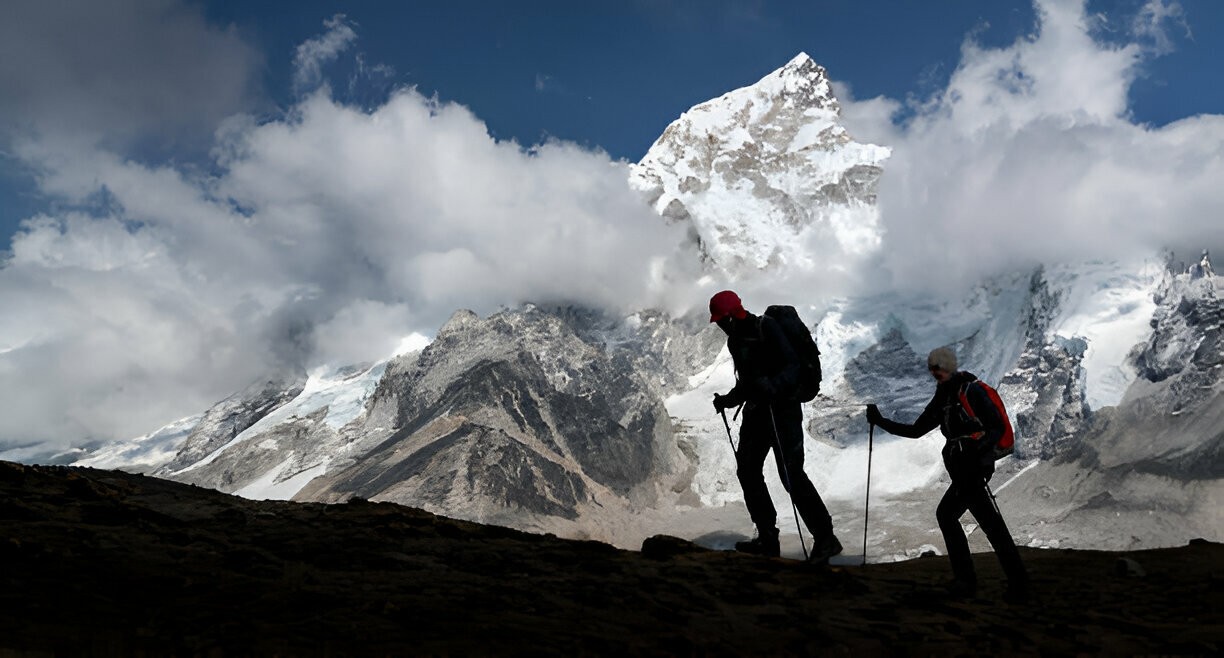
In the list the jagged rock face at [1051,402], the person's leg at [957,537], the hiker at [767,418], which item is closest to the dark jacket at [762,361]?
the hiker at [767,418]

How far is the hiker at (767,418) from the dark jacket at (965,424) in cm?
128

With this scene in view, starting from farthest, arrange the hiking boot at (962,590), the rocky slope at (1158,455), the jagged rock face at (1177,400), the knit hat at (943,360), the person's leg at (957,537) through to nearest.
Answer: the jagged rock face at (1177,400) → the rocky slope at (1158,455) → the knit hat at (943,360) → the person's leg at (957,537) → the hiking boot at (962,590)

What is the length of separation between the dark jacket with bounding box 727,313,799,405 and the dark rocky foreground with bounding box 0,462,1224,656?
6.56ft

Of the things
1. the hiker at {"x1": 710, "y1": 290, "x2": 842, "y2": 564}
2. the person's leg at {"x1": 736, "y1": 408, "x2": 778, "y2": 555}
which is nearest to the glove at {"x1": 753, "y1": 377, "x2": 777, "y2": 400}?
the hiker at {"x1": 710, "y1": 290, "x2": 842, "y2": 564}

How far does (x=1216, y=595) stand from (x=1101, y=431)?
595ft

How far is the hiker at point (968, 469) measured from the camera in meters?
10.3

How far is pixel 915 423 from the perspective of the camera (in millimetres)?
11500

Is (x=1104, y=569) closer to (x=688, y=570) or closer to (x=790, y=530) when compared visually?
(x=688, y=570)

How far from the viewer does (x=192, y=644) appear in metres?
5.80

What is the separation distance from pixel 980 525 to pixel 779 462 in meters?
2.38

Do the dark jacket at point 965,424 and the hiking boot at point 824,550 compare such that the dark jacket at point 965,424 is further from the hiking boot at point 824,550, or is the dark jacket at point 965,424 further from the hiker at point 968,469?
the hiking boot at point 824,550

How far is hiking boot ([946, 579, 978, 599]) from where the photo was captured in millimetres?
10039

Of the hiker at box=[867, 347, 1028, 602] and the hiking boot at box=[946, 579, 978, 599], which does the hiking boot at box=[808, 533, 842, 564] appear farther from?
the hiking boot at box=[946, 579, 978, 599]

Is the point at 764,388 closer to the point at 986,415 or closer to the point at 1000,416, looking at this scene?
the point at 986,415
